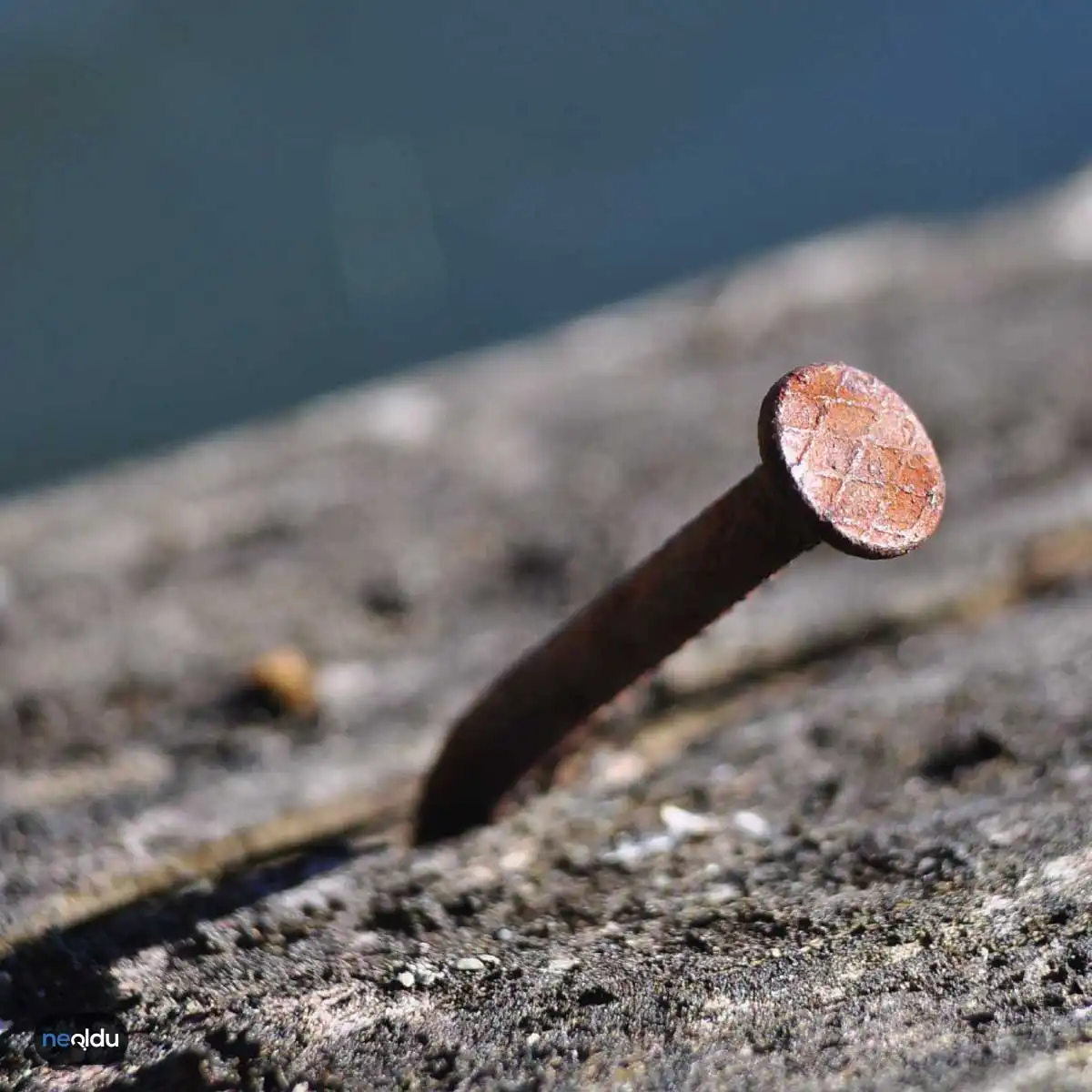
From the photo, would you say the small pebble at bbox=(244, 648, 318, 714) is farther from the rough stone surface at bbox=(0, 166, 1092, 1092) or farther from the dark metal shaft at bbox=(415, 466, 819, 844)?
the dark metal shaft at bbox=(415, 466, 819, 844)

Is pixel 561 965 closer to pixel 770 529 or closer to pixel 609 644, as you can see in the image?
pixel 609 644

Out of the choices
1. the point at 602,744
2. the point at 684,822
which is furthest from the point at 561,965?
the point at 602,744

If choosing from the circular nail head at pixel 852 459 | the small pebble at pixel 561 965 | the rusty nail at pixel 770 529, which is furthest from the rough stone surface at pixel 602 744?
the circular nail head at pixel 852 459

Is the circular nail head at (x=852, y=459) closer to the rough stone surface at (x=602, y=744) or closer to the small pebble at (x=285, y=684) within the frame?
the rough stone surface at (x=602, y=744)

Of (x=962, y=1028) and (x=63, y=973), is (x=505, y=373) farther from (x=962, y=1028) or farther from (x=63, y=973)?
(x=962, y=1028)

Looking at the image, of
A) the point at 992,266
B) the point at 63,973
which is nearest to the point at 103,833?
the point at 63,973
